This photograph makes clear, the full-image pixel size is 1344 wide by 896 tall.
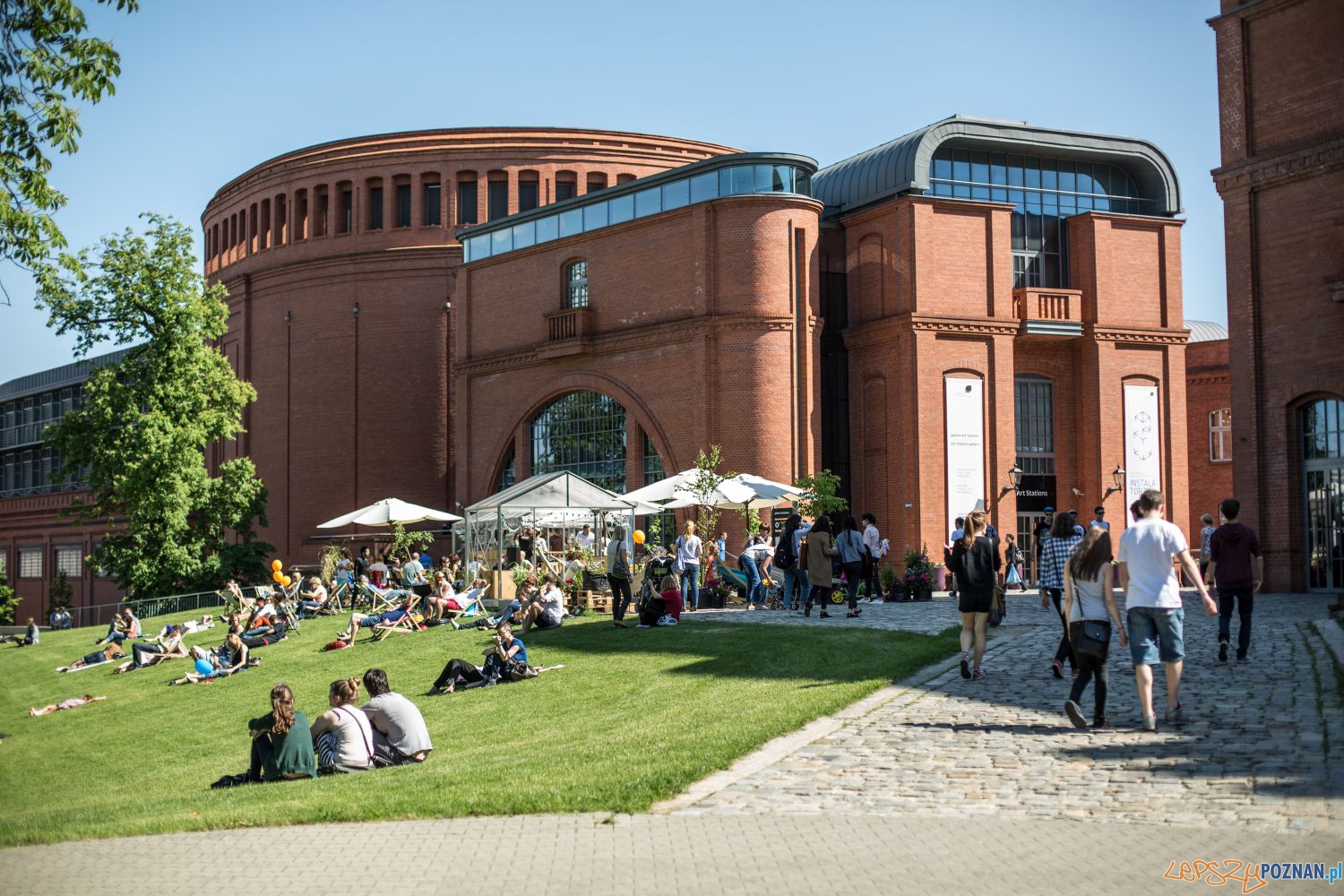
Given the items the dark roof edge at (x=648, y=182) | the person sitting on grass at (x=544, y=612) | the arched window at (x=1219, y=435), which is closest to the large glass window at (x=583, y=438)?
the dark roof edge at (x=648, y=182)

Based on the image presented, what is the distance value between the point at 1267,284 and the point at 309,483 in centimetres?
3323

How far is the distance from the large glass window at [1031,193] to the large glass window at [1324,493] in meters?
12.2

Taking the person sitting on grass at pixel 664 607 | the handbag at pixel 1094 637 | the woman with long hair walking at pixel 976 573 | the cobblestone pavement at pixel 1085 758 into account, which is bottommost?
the cobblestone pavement at pixel 1085 758

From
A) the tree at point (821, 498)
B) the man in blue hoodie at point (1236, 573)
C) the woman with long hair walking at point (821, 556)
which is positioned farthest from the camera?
the tree at point (821, 498)

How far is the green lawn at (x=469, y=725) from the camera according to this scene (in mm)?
9242

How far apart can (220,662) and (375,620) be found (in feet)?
9.39

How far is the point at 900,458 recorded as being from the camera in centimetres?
3484

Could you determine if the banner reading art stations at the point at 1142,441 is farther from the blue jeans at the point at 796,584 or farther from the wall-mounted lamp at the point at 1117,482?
the blue jeans at the point at 796,584

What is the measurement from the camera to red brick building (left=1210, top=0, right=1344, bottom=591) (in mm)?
25750

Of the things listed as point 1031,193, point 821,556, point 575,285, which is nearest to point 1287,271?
point 1031,193

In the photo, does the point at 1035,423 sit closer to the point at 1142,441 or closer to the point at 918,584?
the point at 1142,441

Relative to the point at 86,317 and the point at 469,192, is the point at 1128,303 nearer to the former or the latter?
the point at 469,192

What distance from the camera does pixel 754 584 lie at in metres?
24.5

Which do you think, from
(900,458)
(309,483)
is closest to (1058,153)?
(900,458)
